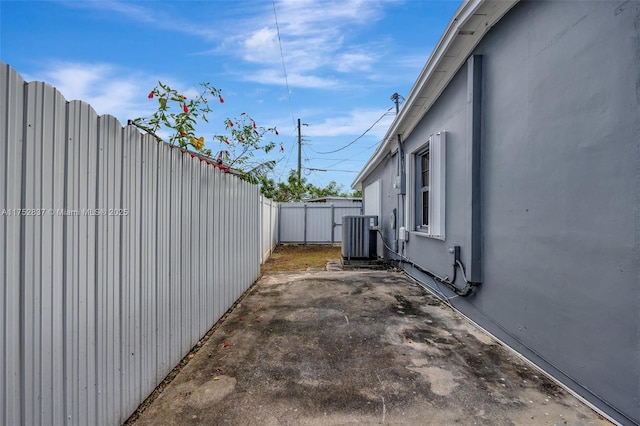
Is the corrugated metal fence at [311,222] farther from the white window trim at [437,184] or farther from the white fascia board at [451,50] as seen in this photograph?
the white window trim at [437,184]

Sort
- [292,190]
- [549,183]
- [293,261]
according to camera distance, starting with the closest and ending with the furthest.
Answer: [549,183]
[293,261]
[292,190]

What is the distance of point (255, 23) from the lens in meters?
6.05

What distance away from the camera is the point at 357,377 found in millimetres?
2244

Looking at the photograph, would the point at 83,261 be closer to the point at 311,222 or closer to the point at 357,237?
the point at 357,237

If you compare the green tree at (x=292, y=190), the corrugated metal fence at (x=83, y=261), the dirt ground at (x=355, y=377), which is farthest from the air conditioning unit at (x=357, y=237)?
the green tree at (x=292, y=190)

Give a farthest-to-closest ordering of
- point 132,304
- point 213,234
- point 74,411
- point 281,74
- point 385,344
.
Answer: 1. point 281,74
2. point 213,234
3. point 385,344
4. point 132,304
5. point 74,411

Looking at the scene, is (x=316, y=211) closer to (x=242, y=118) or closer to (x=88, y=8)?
(x=242, y=118)

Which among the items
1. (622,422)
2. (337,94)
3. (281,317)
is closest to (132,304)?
(281,317)

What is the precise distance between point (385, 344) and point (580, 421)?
55.6 inches

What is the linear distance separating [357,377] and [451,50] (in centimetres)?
371

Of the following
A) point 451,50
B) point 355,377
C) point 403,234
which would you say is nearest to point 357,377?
point 355,377

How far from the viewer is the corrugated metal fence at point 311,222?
1324 centimetres

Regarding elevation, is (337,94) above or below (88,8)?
above

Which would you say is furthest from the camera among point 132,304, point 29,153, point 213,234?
point 213,234
